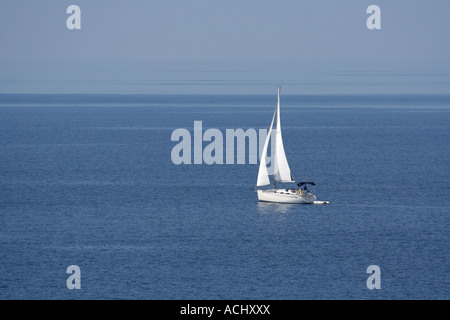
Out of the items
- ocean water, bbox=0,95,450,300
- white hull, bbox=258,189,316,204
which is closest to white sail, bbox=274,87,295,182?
white hull, bbox=258,189,316,204

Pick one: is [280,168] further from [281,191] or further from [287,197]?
[287,197]

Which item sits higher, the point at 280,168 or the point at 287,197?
the point at 280,168

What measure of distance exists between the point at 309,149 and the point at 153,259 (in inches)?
3903

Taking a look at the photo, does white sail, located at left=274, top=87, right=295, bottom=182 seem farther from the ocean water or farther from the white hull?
the ocean water

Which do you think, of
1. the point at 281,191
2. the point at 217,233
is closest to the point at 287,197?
the point at 281,191

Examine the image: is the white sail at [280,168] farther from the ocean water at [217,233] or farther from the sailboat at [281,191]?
the ocean water at [217,233]

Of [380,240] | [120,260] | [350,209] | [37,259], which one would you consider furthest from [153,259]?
[350,209]

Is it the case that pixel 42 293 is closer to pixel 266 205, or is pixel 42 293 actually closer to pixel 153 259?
pixel 153 259

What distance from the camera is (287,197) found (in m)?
111

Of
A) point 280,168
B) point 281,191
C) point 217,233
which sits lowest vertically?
point 217,233

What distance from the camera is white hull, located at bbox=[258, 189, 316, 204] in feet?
363

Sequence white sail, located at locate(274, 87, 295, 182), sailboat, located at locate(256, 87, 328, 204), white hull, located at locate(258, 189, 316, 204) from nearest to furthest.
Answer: white hull, located at locate(258, 189, 316, 204)
sailboat, located at locate(256, 87, 328, 204)
white sail, located at locate(274, 87, 295, 182)

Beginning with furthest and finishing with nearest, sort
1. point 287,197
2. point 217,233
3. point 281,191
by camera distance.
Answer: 1. point 281,191
2. point 287,197
3. point 217,233
